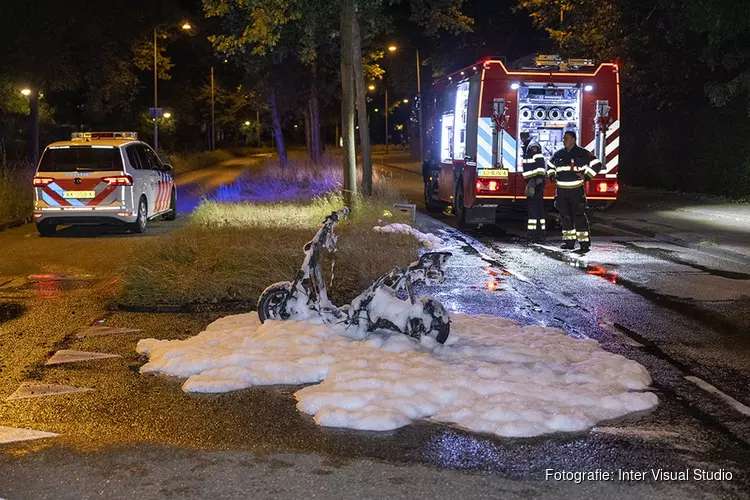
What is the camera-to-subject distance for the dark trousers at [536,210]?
1470 cm

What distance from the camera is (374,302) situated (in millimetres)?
7129

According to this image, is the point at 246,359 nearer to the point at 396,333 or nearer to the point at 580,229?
the point at 396,333

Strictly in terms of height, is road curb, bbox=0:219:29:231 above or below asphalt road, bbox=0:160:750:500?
above

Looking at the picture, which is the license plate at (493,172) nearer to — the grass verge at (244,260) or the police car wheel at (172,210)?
the grass verge at (244,260)

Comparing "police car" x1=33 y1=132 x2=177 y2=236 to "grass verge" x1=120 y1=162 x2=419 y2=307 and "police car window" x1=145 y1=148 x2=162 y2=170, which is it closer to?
"police car window" x1=145 y1=148 x2=162 y2=170

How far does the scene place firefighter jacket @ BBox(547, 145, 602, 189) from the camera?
520 inches

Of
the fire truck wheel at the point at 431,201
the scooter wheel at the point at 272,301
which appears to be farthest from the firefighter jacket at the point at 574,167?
the fire truck wheel at the point at 431,201

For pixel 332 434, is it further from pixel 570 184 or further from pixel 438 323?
pixel 570 184

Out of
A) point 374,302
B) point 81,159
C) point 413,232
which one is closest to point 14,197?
point 81,159

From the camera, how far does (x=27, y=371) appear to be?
21.9ft

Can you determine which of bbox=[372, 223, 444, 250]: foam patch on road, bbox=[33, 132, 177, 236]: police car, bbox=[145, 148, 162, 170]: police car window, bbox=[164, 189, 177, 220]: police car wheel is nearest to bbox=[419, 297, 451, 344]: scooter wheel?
bbox=[372, 223, 444, 250]: foam patch on road

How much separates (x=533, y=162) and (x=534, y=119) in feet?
3.97

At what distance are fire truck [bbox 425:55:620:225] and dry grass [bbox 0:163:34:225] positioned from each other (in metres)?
10.5

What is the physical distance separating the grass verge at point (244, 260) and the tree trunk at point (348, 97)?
165 cm
